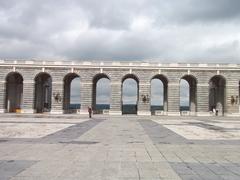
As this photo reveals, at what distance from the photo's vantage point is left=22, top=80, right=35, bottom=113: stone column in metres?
67.6

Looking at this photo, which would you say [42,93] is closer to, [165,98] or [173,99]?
[165,98]

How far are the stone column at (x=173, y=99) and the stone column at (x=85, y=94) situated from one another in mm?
16756

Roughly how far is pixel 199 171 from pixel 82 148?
6942 millimetres

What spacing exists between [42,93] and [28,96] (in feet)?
26.1

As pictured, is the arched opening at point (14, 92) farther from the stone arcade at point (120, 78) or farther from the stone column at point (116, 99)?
the stone column at point (116, 99)

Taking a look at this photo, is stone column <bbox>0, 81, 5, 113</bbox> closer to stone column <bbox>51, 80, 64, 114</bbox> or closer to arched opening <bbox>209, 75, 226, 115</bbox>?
stone column <bbox>51, 80, 64, 114</bbox>

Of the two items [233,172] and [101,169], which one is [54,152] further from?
[233,172]

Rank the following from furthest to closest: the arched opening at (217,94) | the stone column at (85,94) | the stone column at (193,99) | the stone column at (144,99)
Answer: the arched opening at (217,94) → the stone column at (193,99) → the stone column at (85,94) → the stone column at (144,99)

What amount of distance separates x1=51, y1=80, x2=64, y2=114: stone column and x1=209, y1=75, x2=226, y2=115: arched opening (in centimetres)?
3354

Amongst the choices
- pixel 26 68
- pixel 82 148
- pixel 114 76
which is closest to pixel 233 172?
pixel 82 148

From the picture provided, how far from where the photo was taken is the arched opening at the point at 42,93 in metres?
72.4

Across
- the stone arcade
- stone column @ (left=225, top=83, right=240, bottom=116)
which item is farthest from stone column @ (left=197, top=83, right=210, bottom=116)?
stone column @ (left=225, top=83, right=240, bottom=116)

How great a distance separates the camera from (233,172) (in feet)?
36.4

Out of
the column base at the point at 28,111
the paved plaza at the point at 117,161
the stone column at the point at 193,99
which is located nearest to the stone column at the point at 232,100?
the stone column at the point at 193,99
